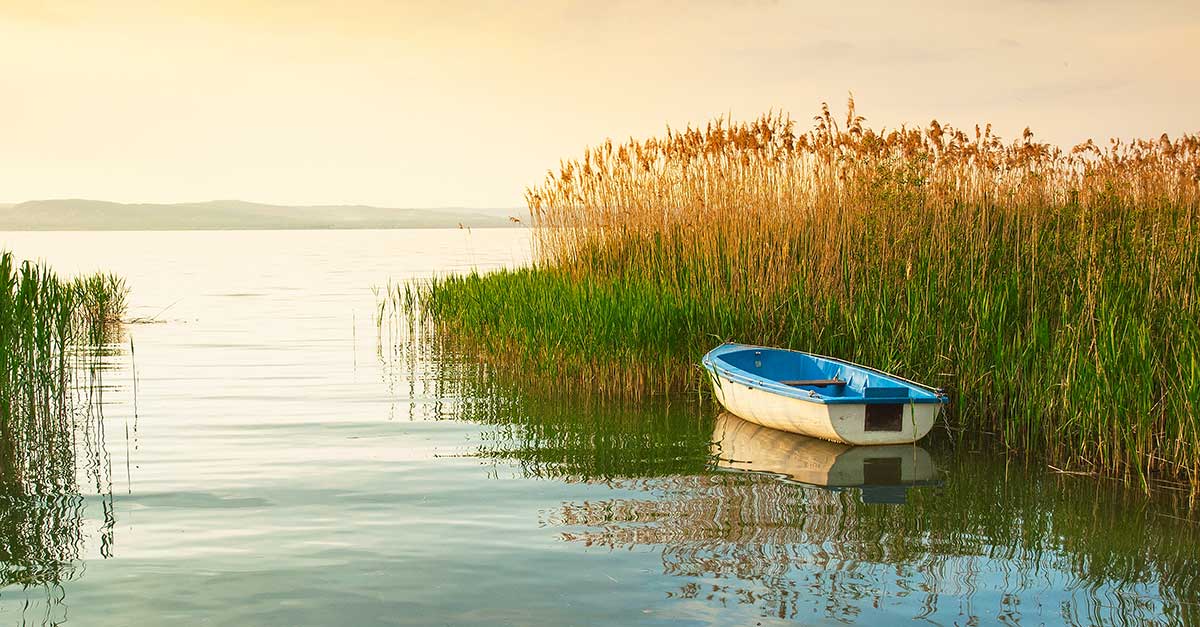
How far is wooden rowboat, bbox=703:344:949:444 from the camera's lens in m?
8.91

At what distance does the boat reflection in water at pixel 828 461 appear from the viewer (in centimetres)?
812

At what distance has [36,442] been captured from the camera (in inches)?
366

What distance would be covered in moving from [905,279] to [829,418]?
92.0 inches

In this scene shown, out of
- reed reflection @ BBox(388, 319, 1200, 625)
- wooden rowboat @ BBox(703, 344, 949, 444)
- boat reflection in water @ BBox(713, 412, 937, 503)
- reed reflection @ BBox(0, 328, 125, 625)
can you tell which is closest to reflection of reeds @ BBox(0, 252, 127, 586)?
reed reflection @ BBox(0, 328, 125, 625)

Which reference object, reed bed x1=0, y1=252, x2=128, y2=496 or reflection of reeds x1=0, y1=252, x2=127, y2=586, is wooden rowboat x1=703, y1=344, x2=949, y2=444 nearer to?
reflection of reeds x1=0, y1=252, x2=127, y2=586

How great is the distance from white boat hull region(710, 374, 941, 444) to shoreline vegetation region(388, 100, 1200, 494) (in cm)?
88

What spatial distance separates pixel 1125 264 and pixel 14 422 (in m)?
9.51

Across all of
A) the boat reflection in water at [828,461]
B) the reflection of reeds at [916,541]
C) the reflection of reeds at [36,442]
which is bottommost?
the reflection of reeds at [916,541]

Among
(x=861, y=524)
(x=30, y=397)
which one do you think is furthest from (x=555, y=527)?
(x=30, y=397)

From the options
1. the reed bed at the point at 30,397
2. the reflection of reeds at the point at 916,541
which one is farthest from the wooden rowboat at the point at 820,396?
the reed bed at the point at 30,397

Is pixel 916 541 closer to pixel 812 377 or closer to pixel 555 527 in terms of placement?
pixel 555 527

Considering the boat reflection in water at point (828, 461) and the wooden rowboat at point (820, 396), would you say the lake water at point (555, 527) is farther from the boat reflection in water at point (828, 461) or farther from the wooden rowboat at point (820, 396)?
the wooden rowboat at point (820, 396)

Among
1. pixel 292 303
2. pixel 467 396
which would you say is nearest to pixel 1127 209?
pixel 467 396

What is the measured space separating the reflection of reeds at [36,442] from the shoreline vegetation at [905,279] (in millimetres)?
4879
